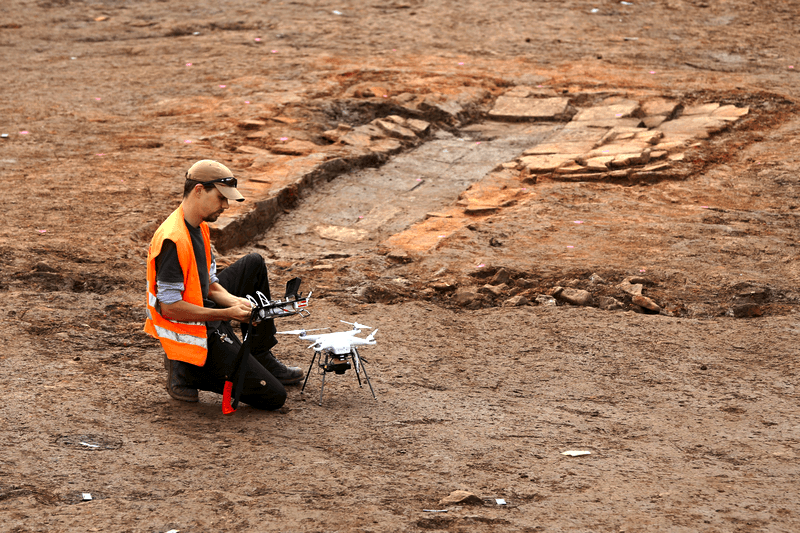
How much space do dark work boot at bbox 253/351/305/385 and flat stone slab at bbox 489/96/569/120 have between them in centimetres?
730

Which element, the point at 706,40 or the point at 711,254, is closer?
the point at 711,254

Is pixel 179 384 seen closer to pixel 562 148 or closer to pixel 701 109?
pixel 562 148

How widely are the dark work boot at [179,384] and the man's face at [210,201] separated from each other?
0.81 metres

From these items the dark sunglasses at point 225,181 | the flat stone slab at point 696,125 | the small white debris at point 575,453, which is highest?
the dark sunglasses at point 225,181

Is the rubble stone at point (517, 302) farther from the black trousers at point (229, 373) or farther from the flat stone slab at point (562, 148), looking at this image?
the flat stone slab at point (562, 148)

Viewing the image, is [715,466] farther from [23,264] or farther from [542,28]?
[542,28]

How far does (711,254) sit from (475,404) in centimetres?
318

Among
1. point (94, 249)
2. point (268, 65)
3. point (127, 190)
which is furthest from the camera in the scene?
point (268, 65)

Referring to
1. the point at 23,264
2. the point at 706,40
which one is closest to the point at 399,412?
the point at 23,264

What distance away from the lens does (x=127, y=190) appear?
790 cm

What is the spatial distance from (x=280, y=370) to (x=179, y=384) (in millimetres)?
616

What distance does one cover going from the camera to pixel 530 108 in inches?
440

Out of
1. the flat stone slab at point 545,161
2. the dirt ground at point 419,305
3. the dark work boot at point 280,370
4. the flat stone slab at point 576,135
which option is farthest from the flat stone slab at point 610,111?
the dark work boot at point 280,370

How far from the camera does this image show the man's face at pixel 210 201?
3.98m
